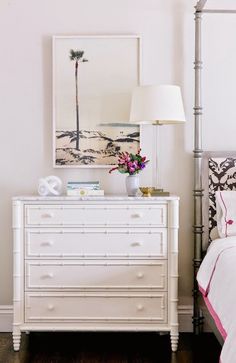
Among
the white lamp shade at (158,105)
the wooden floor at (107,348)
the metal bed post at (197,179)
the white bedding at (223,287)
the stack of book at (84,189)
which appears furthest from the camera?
the metal bed post at (197,179)

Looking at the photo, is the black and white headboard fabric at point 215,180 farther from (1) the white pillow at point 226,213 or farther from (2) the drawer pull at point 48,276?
(2) the drawer pull at point 48,276

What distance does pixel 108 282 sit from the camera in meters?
3.27

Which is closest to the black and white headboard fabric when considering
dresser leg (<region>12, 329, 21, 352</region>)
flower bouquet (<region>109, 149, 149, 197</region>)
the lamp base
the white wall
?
the white wall

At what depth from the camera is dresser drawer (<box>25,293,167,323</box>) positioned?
3.27m

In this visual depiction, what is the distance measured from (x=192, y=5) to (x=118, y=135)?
1.00 metres

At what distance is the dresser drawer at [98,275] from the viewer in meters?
3.27

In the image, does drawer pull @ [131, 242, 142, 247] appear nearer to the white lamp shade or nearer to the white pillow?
the white pillow

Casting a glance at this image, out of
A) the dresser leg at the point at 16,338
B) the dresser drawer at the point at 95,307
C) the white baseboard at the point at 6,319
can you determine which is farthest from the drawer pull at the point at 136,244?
the white baseboard at the point at 6,319

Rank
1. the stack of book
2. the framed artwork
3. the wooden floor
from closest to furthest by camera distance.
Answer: the wooden floor
the stack of book
the framed artwork

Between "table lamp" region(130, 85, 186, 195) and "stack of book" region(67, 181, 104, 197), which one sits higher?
"table lamp" region(130, 85, 186, 195)

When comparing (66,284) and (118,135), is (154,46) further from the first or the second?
(66,284)

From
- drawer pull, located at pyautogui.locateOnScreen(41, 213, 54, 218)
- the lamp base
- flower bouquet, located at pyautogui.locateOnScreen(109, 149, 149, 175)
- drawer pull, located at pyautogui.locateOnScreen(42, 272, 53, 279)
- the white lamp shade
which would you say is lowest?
drawer pull, located at pyautogui.locateOnScreen(42, 272, 53, 279)

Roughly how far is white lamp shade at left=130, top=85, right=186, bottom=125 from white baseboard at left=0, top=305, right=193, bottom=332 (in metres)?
1.29

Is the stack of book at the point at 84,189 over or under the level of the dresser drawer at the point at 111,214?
over
